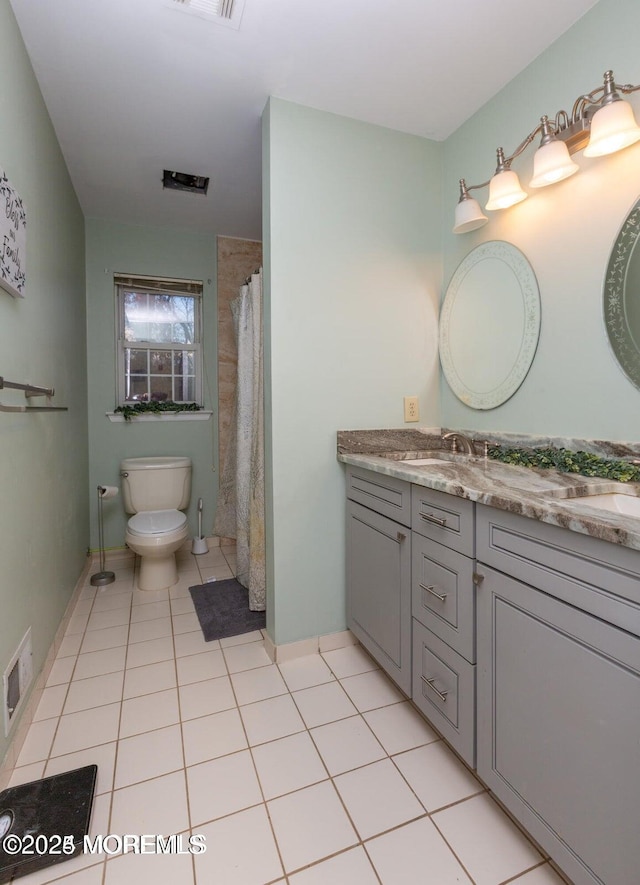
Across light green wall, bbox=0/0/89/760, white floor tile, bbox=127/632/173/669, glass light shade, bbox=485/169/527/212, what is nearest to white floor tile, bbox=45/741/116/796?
light green wall, bbox=0/0/89/760

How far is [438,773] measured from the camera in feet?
4.19

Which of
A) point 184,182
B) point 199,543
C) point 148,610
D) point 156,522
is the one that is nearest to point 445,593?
point 148,610

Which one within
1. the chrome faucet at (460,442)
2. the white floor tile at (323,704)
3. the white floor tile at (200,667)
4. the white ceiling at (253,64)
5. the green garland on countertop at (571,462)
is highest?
the white ceiling at (253,64)

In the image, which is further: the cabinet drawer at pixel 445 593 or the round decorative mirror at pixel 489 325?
the round decorative mirror at pixel 489 325

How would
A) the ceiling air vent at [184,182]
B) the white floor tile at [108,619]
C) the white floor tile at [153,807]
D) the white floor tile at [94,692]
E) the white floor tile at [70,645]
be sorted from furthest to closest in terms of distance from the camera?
the ceiling air vent at [184,182] < the white floor tile at [108,619] < the white floor tile at [70,645] < the white floor tile at [94,692] < the white floor tile at [153,807]

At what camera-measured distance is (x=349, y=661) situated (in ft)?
6.13

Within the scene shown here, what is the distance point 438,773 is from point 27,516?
5.42ft

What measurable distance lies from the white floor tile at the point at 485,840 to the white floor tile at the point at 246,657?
939 mm

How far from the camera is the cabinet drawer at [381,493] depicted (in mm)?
1483

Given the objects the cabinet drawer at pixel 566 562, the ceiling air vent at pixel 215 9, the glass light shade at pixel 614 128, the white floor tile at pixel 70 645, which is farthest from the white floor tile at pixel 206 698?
the ceiling air vent at pixel 215 9

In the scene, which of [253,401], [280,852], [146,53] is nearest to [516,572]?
[280,852]

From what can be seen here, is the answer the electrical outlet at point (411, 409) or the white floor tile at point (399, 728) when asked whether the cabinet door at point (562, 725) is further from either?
the electrical outlet at point (411, 409)

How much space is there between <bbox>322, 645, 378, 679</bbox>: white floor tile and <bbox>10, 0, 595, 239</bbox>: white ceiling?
2491 mm

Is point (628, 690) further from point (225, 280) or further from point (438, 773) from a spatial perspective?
point (225, 280)
